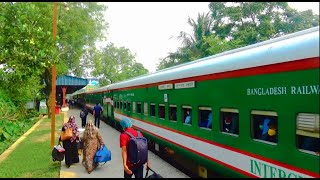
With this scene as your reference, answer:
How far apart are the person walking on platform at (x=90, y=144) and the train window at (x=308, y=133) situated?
5.75m

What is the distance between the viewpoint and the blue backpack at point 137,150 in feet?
19.2

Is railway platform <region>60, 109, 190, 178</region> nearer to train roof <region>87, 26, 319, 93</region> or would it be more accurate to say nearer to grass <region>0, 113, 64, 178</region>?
grass <region>0, 113, 64, 178</region>

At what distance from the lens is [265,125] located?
18.4 feet

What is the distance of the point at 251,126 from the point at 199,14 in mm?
33631

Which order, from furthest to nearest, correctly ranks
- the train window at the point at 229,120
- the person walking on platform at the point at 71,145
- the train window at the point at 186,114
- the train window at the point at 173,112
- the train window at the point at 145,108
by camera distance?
the train window at the point at 145,108, the person walking on platform at the point at 71,145, the train window at the point at 173,112, the train window at the point at 186,114, the train window at the point at 229,120

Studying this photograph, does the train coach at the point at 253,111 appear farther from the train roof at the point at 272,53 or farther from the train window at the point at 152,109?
the train window at the point at 152,109

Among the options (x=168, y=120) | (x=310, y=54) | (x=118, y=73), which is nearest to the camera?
(x=310, y=54)

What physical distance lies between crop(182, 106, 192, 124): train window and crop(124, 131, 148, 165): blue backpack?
117 inches

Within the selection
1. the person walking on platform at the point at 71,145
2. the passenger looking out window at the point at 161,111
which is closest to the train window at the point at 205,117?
the passenger looking out window at the point at 161,111

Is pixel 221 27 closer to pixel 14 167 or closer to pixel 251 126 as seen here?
pixel 14 167

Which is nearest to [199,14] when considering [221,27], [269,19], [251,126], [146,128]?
[221,27]

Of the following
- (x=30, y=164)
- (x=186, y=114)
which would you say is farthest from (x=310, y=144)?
(x=30, y=164)

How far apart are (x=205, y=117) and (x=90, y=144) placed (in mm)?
3278

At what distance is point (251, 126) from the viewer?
5.93m
